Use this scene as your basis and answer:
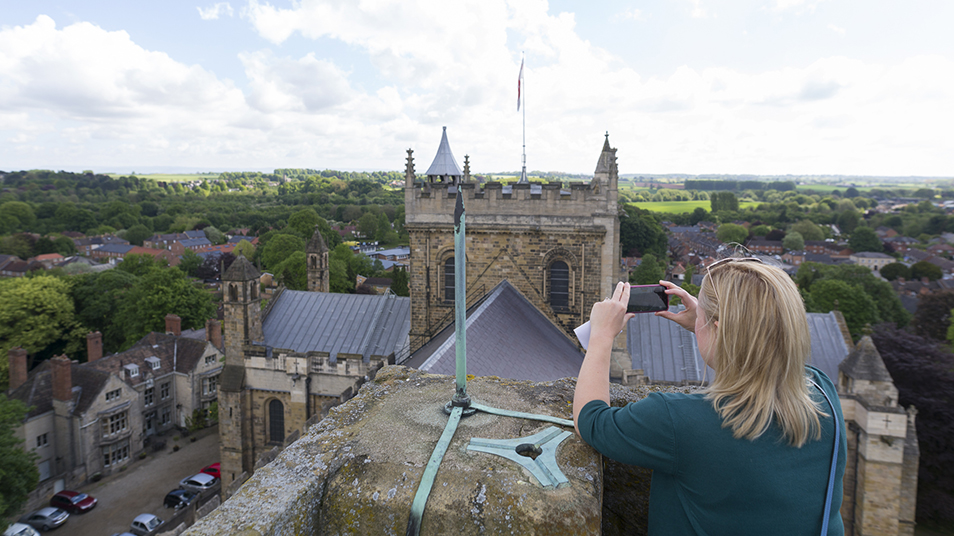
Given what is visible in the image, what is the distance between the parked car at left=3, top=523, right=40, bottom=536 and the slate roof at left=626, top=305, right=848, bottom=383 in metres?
22.7

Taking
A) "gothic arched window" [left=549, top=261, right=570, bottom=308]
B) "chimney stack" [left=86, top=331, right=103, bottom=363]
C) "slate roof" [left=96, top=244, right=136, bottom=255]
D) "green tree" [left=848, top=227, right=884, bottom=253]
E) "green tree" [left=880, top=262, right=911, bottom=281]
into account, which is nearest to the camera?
"gothic arched window" [left=549, top=261, right=570, bottom=308]

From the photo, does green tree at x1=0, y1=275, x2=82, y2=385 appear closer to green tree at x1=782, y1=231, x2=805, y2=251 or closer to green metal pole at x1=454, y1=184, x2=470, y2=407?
green metal pole at x1=454, y1=184, x2=470, y2=407

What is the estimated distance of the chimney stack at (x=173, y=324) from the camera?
116 feet

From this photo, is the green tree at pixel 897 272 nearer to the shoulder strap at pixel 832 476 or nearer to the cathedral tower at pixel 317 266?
the cathedral tower at pixel 317 266

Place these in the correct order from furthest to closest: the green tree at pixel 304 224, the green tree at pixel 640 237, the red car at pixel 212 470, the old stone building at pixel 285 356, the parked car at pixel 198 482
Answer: the green tree at pixel 640 237
the green tree at pixel 304 224
the red car at pixel 212 470
the parked car at pixel 198 482
the old stone building at pixel 285 356

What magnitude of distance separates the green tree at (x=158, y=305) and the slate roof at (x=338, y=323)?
76.0 ft

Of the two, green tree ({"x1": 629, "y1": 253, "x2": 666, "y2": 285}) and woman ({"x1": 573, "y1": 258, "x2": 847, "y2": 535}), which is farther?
green tree ({"x1": 629, "y1": 253, "x2": 666, "y2": 285})

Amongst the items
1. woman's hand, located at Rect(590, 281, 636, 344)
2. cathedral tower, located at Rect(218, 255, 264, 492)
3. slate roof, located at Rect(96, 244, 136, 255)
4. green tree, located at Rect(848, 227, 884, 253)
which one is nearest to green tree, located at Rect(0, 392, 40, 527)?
cathedral tower, located at Rect(218, 255, 264, 492)

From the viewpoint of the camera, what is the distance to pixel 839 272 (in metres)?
42.9

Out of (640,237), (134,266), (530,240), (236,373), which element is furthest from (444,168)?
(640,237)

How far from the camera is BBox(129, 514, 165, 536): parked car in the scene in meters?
20.1

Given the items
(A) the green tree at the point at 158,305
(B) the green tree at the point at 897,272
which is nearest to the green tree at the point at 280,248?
(A) the green tree at the point at 158,305

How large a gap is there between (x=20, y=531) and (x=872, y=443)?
28.1m

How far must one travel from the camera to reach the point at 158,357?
1225 inches
